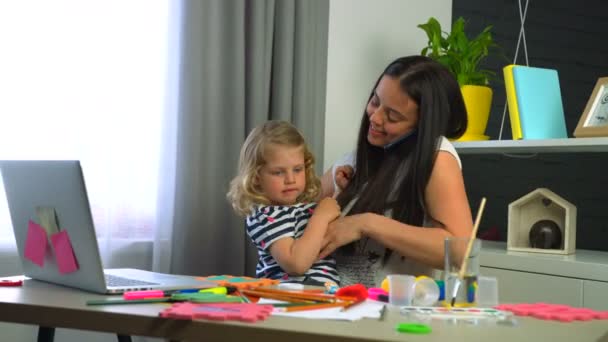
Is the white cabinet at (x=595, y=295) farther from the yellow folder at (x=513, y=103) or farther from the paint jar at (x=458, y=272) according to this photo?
the paint jar at (x=458, y=272)

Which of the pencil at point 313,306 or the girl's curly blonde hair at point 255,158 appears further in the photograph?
the girl's curly blonde hair at point 255,158

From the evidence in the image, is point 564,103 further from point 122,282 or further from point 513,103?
point 122,282

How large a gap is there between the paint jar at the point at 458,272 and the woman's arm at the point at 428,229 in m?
0.54

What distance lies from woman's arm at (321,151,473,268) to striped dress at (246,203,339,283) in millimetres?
61

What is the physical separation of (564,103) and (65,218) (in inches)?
92.3

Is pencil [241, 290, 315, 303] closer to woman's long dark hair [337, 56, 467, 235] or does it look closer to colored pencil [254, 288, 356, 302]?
colored pencil [254, 288, 356, 302]

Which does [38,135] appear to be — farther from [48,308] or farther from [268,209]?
[48,308]

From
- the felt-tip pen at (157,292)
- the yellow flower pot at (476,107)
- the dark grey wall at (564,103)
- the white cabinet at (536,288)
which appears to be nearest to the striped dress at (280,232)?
the felt-tip pen at (157,292)

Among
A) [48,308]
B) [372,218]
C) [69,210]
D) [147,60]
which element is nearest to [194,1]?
[147,60]

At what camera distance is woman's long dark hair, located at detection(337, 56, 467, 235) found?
1978 millimetres

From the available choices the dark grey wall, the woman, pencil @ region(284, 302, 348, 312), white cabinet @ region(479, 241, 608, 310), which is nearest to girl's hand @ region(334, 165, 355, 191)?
the woman

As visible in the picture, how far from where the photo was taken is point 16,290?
1.40 metres

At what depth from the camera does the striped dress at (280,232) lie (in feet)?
6.07

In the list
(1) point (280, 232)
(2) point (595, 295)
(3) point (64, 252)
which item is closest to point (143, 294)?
(3) point (64, 252)
